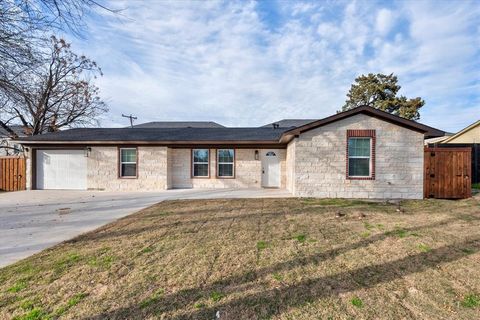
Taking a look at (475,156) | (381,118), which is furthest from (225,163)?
(475,156)

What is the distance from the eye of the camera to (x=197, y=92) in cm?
2094

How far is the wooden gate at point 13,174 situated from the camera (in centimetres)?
1423

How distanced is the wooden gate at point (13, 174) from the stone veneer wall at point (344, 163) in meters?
14.3

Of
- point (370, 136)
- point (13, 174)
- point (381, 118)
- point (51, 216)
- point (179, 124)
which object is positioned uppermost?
point (179, 124)

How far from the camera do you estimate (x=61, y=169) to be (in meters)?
14.1

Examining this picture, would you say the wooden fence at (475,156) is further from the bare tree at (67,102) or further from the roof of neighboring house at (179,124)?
the bare tree at (67,102)

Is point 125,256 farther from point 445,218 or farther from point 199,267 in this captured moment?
point 445,218

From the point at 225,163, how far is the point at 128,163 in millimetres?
5025

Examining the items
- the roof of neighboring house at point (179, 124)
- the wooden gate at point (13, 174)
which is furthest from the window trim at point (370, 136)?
the roof of neighboring house at point (179, 124)

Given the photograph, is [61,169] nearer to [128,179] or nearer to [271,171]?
[128,179]

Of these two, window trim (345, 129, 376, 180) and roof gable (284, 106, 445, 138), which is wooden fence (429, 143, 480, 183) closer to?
roof gable (284, 106, 445, 138)

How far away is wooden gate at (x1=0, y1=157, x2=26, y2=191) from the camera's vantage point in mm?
14227

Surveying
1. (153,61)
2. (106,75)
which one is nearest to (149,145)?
(153,61)

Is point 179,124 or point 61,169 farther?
point 179,124
